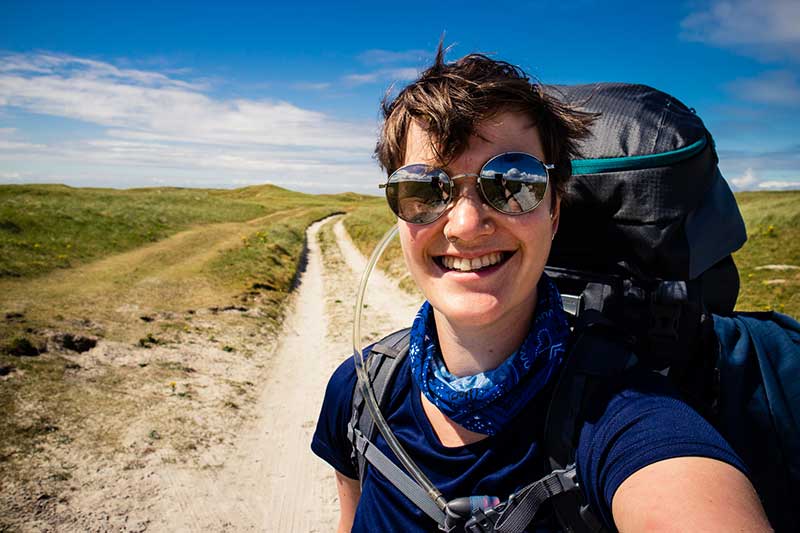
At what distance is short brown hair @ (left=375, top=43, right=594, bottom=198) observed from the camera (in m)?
1.72

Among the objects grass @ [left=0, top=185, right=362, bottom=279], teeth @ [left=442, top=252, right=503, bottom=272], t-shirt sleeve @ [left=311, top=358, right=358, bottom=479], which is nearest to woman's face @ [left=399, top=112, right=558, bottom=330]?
teeth @ [left=442, top=252, right=503, bottom=272]

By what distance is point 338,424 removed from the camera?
7.21 ft

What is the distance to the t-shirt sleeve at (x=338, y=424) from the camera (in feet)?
7.17

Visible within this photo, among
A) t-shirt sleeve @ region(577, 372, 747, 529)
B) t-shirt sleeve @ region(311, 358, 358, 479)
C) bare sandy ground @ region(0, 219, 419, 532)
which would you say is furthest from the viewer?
bare sandy ground @ region(0, 219, 419, 532)

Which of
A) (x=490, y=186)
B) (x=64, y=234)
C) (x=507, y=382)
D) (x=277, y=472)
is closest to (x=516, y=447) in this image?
(x=507, y=382)

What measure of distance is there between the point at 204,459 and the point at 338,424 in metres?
5.19

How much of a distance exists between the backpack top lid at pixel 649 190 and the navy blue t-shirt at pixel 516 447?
0.79 meters

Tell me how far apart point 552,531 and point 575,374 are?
0.55 meters

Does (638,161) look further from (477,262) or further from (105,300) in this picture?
(105,300)

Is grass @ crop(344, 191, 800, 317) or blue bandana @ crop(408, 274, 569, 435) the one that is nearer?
blue bandana @ crop(408, 274, 569, 435)

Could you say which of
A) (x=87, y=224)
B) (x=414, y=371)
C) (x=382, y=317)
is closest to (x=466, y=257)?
(x=414, y=371)

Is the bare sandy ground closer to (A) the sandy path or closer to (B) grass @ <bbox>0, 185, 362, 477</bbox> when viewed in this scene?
(A) the sandy path

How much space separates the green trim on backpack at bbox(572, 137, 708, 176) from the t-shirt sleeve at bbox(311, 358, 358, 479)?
1.52 metres

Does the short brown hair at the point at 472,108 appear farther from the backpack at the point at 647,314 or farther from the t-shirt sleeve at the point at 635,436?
the t-shirt sleeve at the point at 635,436
